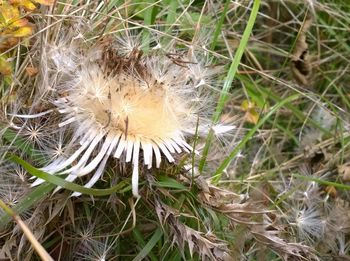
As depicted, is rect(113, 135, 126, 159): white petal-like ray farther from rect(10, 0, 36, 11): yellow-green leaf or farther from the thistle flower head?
rect(10, 0, 36, 11): yellow-green leaf

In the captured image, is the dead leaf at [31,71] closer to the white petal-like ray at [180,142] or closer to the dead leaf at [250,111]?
the white petal-like ray at [180,142]

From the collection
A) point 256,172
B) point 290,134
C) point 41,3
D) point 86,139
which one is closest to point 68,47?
point 41,3

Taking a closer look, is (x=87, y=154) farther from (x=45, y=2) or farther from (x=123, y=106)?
(x=45, y=2)

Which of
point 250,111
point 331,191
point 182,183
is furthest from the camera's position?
point 250,111

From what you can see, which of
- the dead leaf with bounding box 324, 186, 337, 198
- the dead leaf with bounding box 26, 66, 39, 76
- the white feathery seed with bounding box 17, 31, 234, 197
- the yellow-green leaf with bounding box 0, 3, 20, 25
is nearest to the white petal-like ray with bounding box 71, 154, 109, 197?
the white feathery seed with bounding box 17, 31, 234, 197

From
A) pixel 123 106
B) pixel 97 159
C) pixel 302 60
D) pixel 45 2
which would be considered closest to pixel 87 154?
pixel 97 159

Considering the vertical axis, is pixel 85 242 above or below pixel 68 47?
below

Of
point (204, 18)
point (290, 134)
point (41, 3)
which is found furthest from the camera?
point (290, 134)

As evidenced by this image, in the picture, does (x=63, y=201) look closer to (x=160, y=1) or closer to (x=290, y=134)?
(x=160, y=1)
